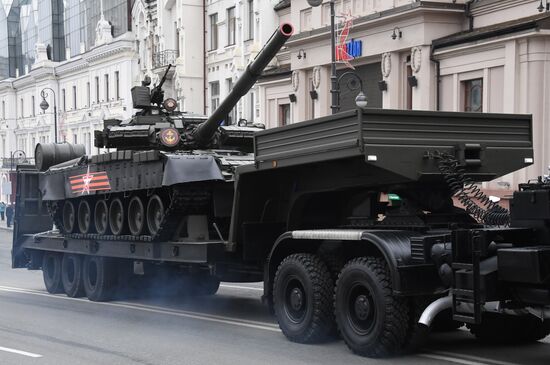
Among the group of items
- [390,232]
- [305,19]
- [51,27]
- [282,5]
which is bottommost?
[390,232]

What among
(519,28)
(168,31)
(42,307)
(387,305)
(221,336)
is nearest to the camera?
(387,305)

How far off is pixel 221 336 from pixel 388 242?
9.47 ft

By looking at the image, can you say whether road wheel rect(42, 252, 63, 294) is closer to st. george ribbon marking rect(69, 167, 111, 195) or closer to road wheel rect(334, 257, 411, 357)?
st. george ribbon marking rect(69, 167, 111, 195)

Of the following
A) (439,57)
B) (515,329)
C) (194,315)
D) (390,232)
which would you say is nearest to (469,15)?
(439,57)

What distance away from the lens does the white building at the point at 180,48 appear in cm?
4278

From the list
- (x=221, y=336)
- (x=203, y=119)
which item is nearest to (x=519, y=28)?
(x=203, y=119)

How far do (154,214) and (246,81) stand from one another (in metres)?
2.41

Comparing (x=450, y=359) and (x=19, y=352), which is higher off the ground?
(x=450, y=359)

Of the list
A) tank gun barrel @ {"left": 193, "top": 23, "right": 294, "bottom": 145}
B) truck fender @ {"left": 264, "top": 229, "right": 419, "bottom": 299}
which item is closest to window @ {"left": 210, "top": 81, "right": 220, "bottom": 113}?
tank gun barrel @ {"left": 193, "top": 23, "right": 294, "bottom": 145}

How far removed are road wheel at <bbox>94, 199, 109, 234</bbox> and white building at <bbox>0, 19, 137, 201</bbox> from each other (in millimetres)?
35910

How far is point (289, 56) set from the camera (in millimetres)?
32844

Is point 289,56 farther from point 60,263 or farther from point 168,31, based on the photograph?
point 60,263

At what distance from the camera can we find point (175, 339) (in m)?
10.7

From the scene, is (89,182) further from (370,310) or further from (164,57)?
(164,57)
